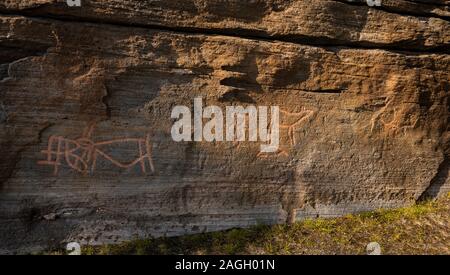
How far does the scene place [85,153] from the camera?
6.27 m

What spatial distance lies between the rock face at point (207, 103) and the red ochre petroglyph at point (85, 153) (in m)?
0.02

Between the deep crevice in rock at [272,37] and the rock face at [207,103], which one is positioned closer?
the rock face at [207,103]

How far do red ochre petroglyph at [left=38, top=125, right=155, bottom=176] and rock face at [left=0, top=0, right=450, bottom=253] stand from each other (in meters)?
0.02

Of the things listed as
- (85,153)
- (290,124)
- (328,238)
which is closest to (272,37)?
(290,124)

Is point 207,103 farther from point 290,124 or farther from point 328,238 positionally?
point 328,238

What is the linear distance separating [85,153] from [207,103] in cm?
163

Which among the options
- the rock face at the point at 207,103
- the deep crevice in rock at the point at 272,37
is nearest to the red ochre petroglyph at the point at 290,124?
the rock face at the point at 207,103

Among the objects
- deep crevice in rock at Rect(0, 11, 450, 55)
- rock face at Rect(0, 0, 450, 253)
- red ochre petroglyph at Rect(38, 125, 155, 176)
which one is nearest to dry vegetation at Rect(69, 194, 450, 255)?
rock face at Rect(0, 0, 450, 253)

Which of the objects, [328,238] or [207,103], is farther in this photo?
[207,103]

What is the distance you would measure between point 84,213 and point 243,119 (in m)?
2.29

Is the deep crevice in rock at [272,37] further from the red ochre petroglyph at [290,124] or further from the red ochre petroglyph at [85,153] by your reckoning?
the red ochre petroglyph at [85,153]

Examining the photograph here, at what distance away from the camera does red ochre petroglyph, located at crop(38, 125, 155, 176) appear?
617 centimetres

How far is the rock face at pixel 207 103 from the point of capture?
6109 millimetres

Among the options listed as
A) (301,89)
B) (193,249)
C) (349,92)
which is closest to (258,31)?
(301,89)
